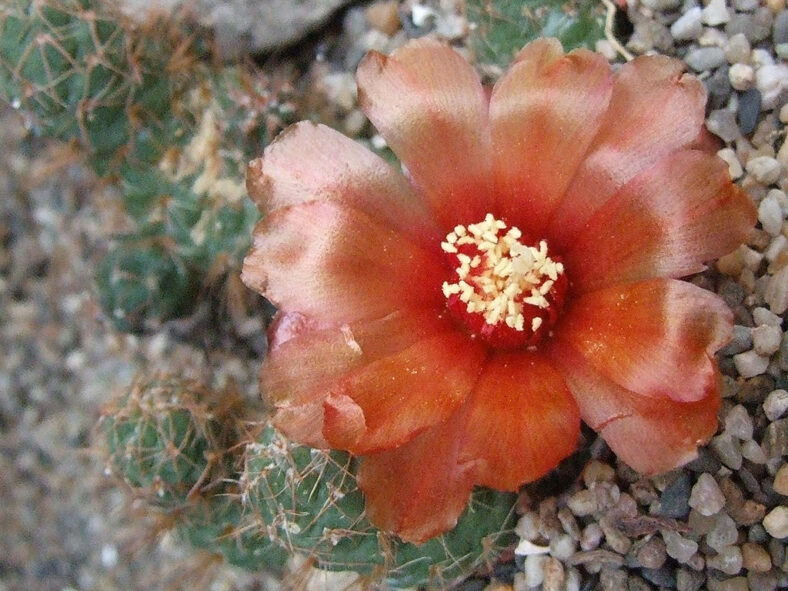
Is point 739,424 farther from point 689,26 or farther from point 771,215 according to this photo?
point 689,26

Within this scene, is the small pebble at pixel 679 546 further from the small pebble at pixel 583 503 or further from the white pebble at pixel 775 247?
A: the white pebble at pixel 775 247

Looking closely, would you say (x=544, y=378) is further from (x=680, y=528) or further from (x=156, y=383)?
(x=156, y=383)

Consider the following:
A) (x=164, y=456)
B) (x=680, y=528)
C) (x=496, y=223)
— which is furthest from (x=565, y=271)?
(x=164, y=456)

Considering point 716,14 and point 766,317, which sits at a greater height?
point 716,14

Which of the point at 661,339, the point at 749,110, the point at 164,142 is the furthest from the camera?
the point at 164,142

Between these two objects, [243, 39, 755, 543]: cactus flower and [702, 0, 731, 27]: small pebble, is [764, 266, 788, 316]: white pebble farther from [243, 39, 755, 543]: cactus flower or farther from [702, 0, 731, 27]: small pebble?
[702, 0, 731, 27]: small pebble

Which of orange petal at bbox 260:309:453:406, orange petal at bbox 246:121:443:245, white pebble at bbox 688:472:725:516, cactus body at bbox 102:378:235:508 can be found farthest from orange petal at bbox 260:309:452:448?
white pebble at bbox 688:472:725:516

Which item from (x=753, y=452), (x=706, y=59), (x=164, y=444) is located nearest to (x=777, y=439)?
(x=753, y=452)
